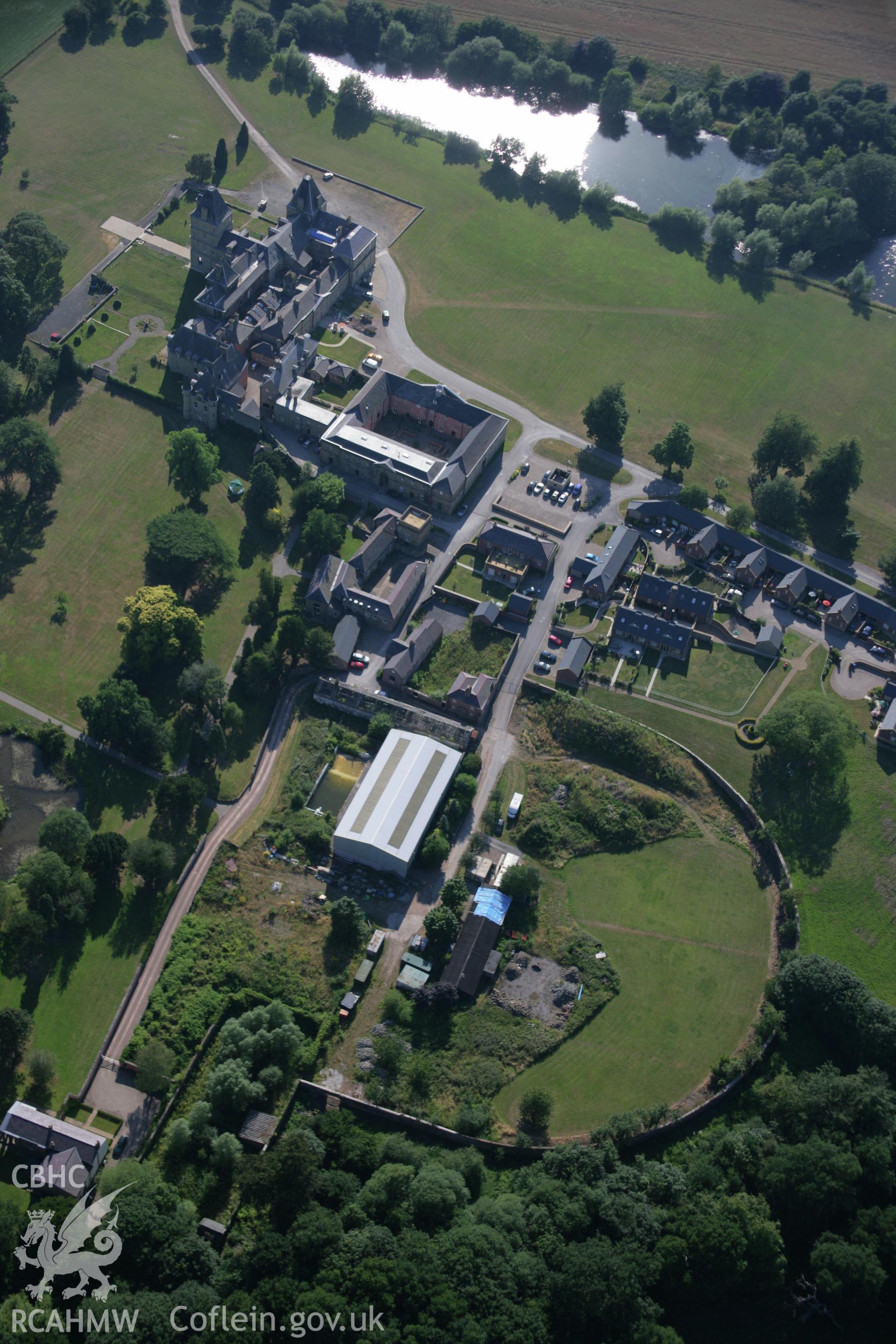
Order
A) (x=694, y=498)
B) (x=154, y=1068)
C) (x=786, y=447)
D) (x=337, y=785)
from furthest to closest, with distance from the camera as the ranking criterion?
(x=786, y=447) < (x=694, y=498) < (x=337, y=785) < (x=154, y=1068)

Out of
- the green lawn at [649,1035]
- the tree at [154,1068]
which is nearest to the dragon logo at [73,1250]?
the tree at [154,1068]

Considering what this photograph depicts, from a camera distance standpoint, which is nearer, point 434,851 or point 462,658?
point 434,851

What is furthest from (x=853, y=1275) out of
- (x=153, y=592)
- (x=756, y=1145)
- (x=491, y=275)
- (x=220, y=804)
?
(x=491, y=275)

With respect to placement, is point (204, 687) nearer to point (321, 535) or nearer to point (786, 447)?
point (321, 535)

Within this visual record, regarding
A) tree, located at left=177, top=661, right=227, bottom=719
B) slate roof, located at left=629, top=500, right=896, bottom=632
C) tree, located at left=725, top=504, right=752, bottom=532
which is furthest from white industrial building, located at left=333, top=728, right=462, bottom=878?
tree, located at left=725, top=504, right=752, bottom=532

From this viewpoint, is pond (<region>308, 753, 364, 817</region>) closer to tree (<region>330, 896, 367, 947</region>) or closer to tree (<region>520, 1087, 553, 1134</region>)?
tree (<region>330, 896, 367, 947</region>)

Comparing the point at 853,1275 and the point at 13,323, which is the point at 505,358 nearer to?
the point at 13,323

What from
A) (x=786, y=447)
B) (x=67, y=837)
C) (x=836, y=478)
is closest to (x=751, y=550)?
(x=836, y=478)
